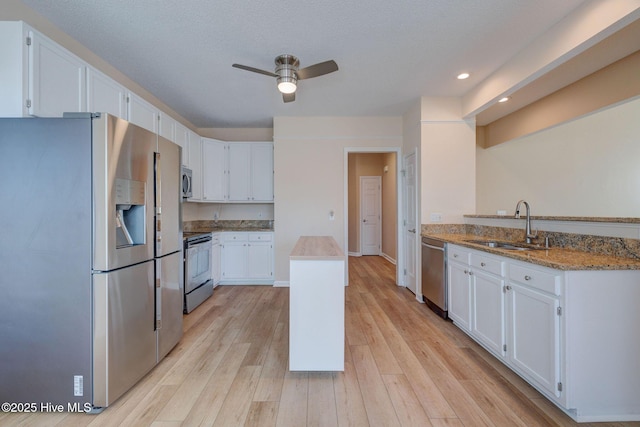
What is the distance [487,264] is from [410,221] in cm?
177

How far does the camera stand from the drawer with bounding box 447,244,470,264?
2.52m

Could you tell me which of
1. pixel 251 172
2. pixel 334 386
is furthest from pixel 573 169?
pixel 251 172

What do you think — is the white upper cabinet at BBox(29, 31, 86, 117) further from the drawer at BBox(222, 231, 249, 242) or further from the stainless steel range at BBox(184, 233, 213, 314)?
the drawer at BBox(222, 231, 249, 242)

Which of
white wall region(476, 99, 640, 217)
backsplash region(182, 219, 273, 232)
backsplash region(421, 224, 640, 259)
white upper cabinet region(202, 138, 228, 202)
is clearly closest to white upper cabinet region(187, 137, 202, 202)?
white upper cabinet region(202, 138, 228, 202)

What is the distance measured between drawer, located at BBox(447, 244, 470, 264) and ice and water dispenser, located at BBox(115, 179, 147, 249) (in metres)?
2.79

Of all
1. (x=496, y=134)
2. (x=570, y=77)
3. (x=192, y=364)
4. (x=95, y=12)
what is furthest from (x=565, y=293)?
(x=496, y=134)

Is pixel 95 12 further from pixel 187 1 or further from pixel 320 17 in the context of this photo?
pixel 320 17

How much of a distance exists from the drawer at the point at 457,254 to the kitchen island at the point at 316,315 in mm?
1379

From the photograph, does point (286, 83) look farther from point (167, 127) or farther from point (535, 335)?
point (535, 335)

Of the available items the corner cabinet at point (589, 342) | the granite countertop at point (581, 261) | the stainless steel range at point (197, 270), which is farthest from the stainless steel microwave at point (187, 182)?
the corner cabinet at point (589, 342)

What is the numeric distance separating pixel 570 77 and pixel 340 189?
309 cm

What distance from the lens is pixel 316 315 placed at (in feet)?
6.40

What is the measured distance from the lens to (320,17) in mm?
1979

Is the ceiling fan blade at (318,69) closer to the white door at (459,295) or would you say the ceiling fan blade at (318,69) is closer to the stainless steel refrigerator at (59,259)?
the stainless steel refrigerator at (59,259)
